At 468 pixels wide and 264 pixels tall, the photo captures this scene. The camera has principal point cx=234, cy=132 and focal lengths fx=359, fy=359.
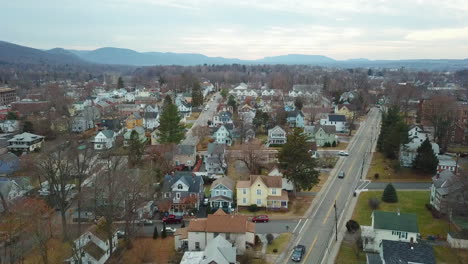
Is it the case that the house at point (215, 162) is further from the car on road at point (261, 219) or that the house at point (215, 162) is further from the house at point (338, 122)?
the house at point (338, 122)

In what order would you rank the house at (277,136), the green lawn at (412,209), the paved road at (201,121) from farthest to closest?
the paved road at (201,121)
the house at (277,136)
the green lawn at (412,209)

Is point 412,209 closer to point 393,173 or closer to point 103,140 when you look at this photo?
point 393,173

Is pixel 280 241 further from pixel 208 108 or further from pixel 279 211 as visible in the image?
pixel 208 108

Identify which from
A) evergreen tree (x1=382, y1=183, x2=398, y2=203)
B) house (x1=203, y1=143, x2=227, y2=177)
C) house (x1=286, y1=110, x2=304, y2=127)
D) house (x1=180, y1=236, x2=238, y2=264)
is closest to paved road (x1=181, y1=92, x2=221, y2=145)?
house (x1=203, y1=143, x2=227, y2=177)

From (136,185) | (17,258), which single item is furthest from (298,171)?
(17,258)

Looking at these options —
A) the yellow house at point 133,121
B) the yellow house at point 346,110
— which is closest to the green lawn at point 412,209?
the yellow house at point 346,110

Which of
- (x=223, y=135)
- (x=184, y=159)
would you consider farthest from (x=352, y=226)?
(x=223, y=135)
